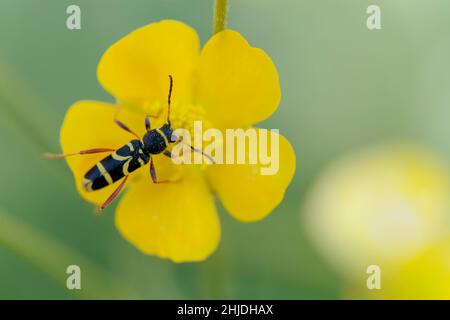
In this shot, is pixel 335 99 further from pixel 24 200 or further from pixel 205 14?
pixel 24 200

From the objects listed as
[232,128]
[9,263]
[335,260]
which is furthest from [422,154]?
[9,263]

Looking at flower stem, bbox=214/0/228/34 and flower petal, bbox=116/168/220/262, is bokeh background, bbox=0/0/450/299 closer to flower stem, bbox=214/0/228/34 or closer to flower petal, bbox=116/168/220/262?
flower petal, bbox=116/168/220/262

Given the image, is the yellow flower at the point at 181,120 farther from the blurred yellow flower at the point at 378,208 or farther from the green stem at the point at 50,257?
the blurred yellow flower at the point at 378,208

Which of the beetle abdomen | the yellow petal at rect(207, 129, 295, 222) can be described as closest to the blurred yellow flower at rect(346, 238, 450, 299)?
the yellow petal at rect(207, 129, 295, 222)

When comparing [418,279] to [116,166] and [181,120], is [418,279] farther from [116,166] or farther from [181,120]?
[116,166]

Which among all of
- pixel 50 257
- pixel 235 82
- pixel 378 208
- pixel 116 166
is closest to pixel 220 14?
pixel 235 82

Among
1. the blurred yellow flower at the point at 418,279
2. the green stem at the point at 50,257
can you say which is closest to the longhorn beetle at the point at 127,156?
the green stem at the point at 50,257

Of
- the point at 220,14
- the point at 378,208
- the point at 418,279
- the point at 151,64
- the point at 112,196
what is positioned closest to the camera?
the point at 220,14
